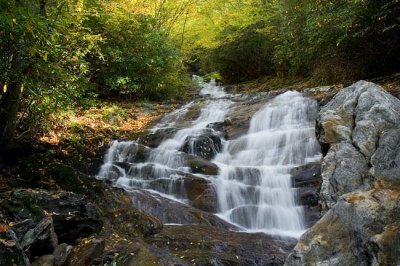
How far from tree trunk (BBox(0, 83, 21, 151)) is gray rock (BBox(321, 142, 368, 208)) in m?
5.32

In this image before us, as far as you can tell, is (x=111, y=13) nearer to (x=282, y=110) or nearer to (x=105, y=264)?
(x=282, y=110)

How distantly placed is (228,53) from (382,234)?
15470mm

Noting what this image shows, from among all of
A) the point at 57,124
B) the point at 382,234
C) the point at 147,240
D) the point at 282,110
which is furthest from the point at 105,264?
the point at 282,110

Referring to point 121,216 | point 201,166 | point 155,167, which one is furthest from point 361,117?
point 155,167

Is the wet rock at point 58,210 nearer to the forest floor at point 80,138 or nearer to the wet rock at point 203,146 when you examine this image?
the forest floor at point 80,138

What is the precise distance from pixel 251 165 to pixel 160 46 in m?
7.10

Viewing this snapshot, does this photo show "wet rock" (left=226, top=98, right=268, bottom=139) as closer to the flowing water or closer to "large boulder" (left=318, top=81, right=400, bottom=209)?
the flowing water

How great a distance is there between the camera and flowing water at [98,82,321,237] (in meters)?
6.91

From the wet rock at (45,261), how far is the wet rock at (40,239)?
0.23 feet

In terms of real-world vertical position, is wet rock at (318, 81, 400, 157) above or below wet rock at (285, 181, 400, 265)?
above

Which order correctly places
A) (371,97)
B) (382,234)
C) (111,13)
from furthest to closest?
(111,13) < (371,97) < (382,234)

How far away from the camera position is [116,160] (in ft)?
30.6

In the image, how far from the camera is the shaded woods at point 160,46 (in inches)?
234

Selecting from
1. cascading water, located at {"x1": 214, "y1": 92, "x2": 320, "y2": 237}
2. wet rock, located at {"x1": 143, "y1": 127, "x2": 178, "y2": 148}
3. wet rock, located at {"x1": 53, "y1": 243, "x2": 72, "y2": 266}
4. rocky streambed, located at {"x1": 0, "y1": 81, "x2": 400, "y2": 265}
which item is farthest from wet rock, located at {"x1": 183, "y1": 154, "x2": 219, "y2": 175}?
wet rock, located at {"x1": 53, "y1": 243, "x2": 72, "y2": 266}
